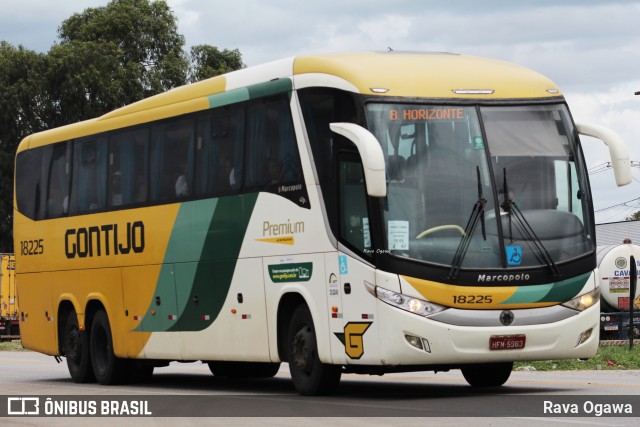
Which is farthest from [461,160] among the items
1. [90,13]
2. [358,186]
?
[90,13]

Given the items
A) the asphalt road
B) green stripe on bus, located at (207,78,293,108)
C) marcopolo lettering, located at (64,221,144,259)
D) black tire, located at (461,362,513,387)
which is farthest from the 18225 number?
black tire, located at (461,362,513,387)

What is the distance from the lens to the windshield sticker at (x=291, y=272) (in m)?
16.9

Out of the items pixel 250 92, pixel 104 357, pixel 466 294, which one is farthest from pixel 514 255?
pixel 104 357

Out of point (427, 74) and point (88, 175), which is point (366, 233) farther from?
point (88, 175)

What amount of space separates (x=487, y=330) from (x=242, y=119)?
4725 millimetres

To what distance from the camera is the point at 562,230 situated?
16.1 metres

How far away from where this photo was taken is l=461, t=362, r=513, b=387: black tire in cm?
1812

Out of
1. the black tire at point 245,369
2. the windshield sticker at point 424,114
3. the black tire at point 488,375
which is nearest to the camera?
the windshield sticker at point 424,114

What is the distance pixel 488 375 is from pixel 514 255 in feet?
9.96

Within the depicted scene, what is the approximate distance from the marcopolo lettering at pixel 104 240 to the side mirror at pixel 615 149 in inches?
278

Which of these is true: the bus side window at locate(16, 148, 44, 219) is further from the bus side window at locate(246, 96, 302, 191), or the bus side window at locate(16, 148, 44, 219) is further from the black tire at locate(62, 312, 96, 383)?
the bus side window at locate(246, 96, 302, 191)

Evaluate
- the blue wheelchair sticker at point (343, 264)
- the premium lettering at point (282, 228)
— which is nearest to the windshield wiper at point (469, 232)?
the blue wheelchair sticker at point (343, 264)

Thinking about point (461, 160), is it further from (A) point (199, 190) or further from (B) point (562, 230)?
(A) point (199, 190)

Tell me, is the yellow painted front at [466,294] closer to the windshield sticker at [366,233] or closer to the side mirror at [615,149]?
the windshield sticker at [366,233]
